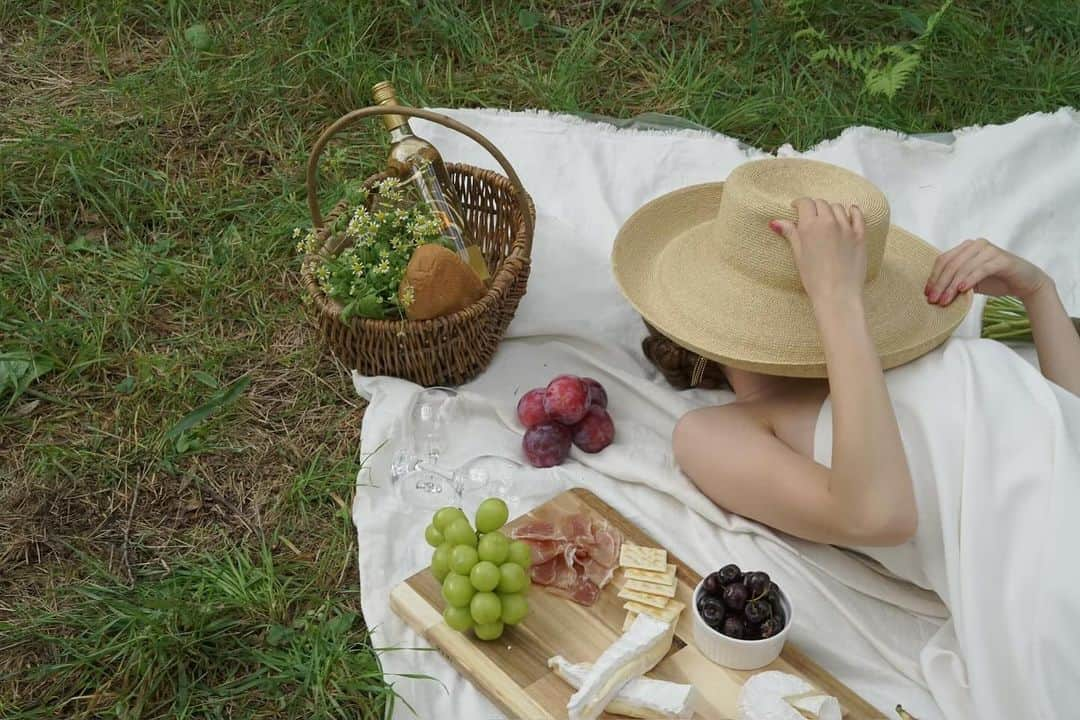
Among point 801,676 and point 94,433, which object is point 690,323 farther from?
point 94,433

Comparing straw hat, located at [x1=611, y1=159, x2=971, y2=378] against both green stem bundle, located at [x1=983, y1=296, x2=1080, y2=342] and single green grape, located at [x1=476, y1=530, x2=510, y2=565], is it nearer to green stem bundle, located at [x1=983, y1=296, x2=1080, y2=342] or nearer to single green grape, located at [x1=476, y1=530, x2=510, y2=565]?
green stem bundle, located at [x1=983, y1=296, x2=1080, y2=342]

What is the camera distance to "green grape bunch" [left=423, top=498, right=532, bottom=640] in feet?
6.39

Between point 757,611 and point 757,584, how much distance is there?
2.0 inches

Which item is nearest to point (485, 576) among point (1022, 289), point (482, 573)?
point (482, 573)

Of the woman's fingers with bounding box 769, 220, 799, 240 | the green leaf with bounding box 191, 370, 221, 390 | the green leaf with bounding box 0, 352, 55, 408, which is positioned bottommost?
the green leaf with bounding box 0, 352, 55, 408

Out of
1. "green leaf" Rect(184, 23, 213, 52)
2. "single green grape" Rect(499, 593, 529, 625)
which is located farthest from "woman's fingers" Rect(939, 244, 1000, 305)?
"green leaf" Rect(184, 23, 213, 52)

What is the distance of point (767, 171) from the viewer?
2.27 meters

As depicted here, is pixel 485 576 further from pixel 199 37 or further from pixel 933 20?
pixel 933 20

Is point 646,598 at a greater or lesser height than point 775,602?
lesser

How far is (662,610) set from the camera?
209cm

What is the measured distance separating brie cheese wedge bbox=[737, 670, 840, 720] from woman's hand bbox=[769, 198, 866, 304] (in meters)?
0.72

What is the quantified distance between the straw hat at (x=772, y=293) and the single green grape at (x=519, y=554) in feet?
1.85

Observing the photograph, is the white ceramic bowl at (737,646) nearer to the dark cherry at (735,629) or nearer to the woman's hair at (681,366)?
the dark cherry at (735,629)

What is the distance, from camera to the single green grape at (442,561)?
2025 millimetres
